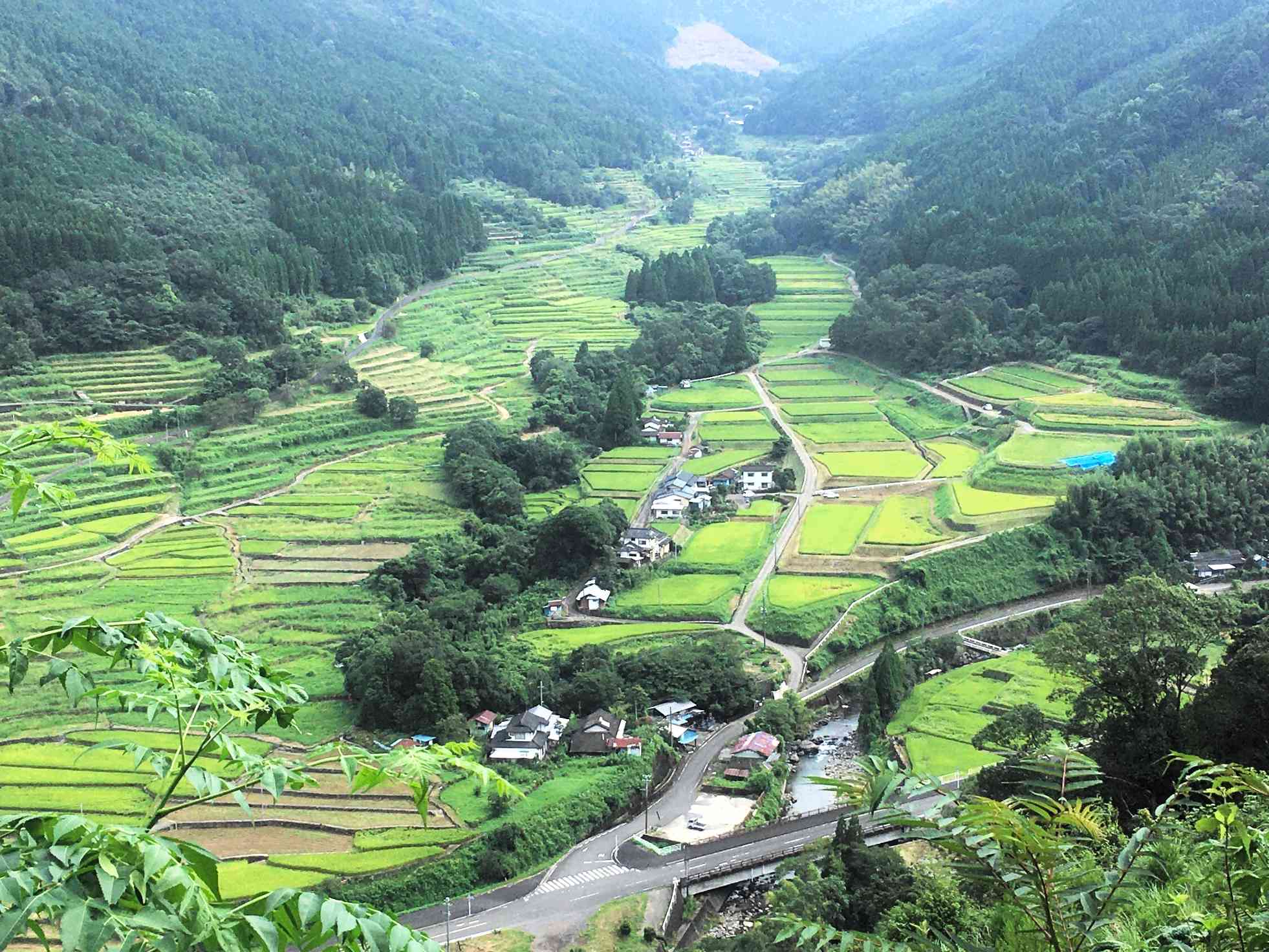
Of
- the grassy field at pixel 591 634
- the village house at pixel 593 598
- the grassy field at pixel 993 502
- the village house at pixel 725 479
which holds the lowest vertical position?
the grassy field at pixel 591 634

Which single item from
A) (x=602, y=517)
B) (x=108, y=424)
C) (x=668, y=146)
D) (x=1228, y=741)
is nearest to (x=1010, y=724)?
(x=1228, y=741)

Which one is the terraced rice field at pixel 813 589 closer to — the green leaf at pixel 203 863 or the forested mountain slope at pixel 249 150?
the forested mountain slope at pixel 249 150

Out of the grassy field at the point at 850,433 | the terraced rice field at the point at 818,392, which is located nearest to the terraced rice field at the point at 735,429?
the grassy field at the point at 850,433

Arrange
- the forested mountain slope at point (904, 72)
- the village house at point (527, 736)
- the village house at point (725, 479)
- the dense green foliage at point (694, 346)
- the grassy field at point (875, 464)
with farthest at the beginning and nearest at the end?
the forested mountain slope at point (904, 72) → the dense green foliage at point (694, 346) → the grassy field at point (875, 464) → the village house at point (725, 479) → the village house at point (527, 736)

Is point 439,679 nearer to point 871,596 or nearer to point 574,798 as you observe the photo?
point 574,798

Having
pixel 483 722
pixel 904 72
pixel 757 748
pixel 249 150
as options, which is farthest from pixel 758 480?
pixel 904 72

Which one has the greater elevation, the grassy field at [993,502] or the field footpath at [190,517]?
the grassy field at [993,502]
